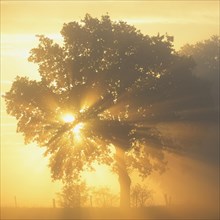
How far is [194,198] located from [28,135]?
3754 cm

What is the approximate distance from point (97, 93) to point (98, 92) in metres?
0.16

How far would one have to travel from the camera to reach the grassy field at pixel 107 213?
1922 inches

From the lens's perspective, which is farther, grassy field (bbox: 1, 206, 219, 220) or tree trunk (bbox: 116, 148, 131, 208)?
tree trunk (bbox: 116, 148, 131, 208)

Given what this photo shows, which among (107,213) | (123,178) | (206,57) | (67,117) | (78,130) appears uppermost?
(206,57)

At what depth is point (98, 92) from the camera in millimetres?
56750

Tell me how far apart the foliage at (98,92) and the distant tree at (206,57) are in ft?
81.0

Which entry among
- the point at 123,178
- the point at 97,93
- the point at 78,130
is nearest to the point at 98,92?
the point at 97,93

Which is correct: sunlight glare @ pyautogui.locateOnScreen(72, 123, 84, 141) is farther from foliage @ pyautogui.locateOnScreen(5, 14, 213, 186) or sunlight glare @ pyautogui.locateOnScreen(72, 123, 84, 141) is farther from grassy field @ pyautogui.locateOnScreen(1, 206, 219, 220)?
grassy field @ pyautogui.locateOnScreen(1, 206, 219, 220)

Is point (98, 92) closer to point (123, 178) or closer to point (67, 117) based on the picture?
point (67, 117)

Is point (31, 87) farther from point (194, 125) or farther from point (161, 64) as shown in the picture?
point (194, 125)

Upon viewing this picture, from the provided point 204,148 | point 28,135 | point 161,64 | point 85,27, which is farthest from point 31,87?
point 204,148

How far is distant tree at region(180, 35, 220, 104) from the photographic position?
82.7 m

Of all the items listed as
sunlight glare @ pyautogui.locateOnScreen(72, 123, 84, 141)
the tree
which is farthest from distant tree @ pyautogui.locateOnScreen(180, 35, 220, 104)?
sunlight glare @ pyautogui.locateOnScreen(72, 123, 84, 141)

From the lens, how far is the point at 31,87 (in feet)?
185
